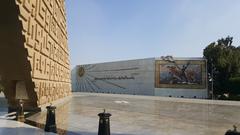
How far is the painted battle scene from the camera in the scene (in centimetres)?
5103

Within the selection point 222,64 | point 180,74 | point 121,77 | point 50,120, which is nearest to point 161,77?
point 180,74

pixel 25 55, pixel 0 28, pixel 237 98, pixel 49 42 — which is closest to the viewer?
pixel 0 28

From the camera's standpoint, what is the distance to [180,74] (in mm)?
51812

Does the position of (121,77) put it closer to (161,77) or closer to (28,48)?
(161,77)

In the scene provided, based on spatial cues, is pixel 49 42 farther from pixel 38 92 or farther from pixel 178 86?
pixel 178 86

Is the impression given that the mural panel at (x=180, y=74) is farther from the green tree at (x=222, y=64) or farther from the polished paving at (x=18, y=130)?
the polished paving at (x=18, y=130)

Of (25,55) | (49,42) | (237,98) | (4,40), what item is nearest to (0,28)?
(4,40)

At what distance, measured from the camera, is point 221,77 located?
52.5m

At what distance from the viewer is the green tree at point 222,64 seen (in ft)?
168

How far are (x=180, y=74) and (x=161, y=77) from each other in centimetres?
353

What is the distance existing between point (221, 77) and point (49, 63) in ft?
144

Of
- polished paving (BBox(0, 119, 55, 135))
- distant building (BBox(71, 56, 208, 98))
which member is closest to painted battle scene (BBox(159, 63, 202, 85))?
distant building (BBox(71, 56, 208, 98))

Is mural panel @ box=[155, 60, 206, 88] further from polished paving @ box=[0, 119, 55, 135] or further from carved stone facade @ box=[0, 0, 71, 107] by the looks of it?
polished paving @ box=[0, 119, 55, 135]

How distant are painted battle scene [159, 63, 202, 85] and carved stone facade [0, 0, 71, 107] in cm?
3904
